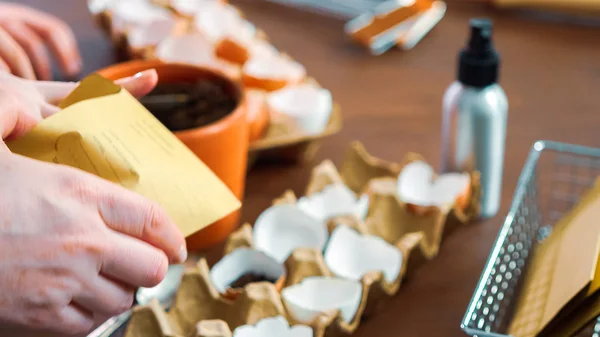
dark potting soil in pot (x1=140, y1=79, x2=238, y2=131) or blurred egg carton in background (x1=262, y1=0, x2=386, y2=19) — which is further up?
dark potting soil in pot (x1=140, y1=79, x2=238, y2=131)

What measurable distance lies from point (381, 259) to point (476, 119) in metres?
0.17

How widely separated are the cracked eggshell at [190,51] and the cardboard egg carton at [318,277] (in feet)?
0.88

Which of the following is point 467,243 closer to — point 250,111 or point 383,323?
point 383,323

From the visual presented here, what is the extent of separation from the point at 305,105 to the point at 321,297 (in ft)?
0.95

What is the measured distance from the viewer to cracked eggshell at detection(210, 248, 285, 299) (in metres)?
0.53

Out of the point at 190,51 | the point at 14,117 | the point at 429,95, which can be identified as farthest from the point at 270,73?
the point at 14,117

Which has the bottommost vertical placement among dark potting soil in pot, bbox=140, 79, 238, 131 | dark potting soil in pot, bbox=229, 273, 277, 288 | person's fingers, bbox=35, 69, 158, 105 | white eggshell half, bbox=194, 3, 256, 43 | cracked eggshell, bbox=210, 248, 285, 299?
dark potting soil in pot, bbox=229, 273, 277, 288

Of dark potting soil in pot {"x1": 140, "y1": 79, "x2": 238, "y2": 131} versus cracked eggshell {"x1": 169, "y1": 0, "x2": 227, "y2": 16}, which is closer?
dark potting soil in pot {"x1": 140, "y1": 79, "x2": 238, "y2": 131}

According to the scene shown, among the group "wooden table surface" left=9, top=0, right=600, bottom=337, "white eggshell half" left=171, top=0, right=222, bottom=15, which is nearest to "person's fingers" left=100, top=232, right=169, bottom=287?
"wooden table surface" left=9, top=0, right=600, bottom=337

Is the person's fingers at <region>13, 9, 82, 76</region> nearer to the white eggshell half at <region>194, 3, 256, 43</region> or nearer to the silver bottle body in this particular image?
the white eggshell half at <region>194, 3, 256, 43</region>

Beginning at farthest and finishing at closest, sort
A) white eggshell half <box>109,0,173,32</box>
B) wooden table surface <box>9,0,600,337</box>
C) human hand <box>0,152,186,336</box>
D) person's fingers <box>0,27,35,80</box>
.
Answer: white eggshell half <box>109,0,173,32</box>, person's fingers <box>0,27,35,80</box>, wooden table surface <box>9,0,600,337</box>, human hand <box>0,152,186,336</box>

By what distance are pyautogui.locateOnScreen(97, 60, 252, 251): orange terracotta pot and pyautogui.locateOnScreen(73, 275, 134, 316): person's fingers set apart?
0.18 meters

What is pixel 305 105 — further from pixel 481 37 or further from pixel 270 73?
pixel 481 37

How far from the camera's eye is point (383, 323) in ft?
1.72
